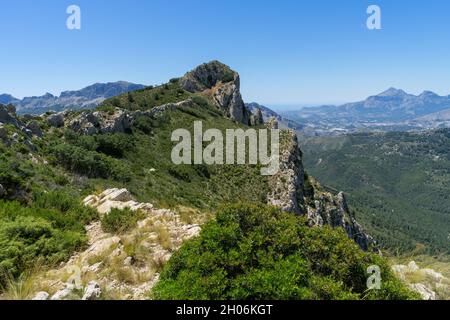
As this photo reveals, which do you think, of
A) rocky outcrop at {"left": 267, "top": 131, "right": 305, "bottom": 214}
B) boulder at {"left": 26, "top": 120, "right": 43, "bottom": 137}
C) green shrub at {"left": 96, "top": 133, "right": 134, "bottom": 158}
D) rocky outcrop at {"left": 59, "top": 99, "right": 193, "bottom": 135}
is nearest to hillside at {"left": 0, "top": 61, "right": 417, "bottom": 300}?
boulder at {"left": 26, "top": 120, "right": 43, "bottom": 137}

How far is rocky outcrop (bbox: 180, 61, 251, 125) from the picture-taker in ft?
261

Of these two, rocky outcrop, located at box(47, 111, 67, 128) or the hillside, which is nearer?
the hillside

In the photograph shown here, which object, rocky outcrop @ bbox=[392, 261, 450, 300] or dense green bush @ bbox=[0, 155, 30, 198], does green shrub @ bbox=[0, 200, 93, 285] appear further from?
rocky outcrop @ bbox=[392, 261, 450, 300]

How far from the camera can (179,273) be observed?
267 inches

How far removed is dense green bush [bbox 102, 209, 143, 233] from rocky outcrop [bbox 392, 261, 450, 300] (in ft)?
27.3

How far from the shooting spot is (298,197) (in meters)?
48.1

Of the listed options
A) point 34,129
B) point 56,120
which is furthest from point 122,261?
point 56,120

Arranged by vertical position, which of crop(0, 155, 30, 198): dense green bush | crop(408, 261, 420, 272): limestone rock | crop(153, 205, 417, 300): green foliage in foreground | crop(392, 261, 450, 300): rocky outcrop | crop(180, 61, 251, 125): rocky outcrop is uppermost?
crop(180, 61, 251, 125): rocky outcrop

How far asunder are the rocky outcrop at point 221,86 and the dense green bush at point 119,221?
64374 mm

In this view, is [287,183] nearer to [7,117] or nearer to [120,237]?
[7,117]

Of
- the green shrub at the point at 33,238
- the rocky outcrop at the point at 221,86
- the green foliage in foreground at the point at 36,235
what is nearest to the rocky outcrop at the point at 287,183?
the rocky outcrop at the point at 221,86

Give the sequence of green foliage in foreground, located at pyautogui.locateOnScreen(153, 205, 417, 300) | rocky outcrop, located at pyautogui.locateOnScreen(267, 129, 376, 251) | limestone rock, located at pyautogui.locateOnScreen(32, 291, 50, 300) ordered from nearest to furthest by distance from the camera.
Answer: green foliage in foreground, located at pyautogui.locateOnScreen(153, 205, 417, 300), limestone rock, located at pyautogui.locateOnScreen(32, 291, 50, 300), rocky outcrop, located at pyautogui.locateOnScreen(267, 129, 376, 251)

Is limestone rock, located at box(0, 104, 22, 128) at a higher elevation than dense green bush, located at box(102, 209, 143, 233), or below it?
higher

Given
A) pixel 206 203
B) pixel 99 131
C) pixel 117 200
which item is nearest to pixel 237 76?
pixel 99 131
